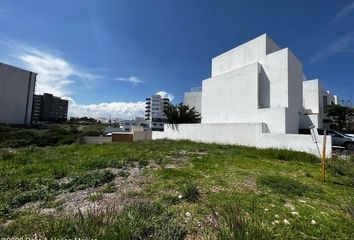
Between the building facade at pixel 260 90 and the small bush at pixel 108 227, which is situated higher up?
the building facade at pixel 260 90

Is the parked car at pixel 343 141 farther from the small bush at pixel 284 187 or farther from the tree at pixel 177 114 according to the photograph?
the tree at pixel 177 114

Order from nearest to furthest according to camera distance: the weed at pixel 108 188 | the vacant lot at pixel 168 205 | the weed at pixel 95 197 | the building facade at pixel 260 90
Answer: the vacant lot at pixel 168 205 → the weed at pixel 95 197 → the weed at pixel 108 188 → the building facade at pixel 260 90

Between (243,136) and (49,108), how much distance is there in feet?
321

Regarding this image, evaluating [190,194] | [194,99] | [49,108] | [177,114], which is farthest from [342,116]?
[49,108]

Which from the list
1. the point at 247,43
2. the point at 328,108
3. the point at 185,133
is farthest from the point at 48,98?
the point at 328,108

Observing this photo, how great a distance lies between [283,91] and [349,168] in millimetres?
8887

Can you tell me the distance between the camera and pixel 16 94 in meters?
55.1

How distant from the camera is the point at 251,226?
228 centimetres

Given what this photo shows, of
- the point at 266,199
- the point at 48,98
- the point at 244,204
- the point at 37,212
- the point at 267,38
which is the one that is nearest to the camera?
the point at 37,212

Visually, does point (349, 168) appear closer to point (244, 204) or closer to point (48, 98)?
point (244, 204)

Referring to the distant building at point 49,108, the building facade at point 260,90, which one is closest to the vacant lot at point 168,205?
the building facade at point 260,90

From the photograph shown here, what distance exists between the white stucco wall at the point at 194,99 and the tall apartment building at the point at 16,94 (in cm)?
5337

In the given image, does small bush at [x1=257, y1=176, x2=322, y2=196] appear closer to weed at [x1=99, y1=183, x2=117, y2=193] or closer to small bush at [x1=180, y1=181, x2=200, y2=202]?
small bush at [x1=180, y1=181, x2=200, y2=202]

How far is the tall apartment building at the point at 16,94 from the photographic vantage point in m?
52.1
